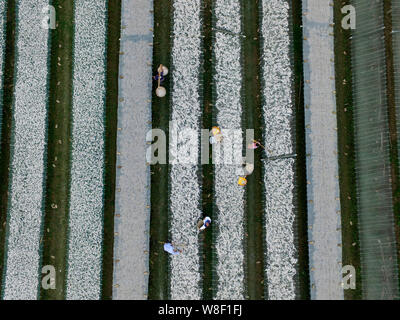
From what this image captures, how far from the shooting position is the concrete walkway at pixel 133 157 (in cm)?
1334

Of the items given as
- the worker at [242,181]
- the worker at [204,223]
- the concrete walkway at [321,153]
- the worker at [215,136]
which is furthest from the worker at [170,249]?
the concrete walkway at [321,153]

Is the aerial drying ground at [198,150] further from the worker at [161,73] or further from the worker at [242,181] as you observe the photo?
the worker at [161,73]

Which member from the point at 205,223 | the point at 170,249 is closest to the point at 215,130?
the point at 205,223

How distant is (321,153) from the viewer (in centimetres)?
1363

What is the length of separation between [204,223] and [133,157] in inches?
148

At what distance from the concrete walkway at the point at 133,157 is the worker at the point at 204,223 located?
201 centimetres

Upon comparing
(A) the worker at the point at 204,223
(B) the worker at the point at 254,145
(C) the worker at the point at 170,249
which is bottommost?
(C) the worker at the point at 170,249

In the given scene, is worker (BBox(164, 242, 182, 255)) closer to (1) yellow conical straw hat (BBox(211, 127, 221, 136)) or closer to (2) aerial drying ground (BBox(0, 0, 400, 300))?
(2) aerial drying ground (BBox(0, 0, 400, 300))

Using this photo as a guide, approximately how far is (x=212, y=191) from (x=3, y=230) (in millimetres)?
8408

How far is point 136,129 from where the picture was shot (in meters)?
13.8

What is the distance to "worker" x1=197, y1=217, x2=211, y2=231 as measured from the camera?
13281 mm

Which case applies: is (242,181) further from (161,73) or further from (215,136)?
(161,73)
